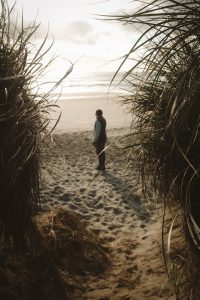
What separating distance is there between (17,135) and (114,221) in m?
3.26

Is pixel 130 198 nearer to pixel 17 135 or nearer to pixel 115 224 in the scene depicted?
pixel 115 224

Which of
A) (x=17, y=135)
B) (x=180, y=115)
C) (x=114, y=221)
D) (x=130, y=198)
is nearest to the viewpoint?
(x=180, y=115)

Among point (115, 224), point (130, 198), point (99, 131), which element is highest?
point (99, 131)

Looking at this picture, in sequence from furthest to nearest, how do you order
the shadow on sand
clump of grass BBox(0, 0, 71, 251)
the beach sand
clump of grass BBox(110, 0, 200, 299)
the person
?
1. the person
2. the shadow on sand
3. the beach sand
4. clump of grass BBox(0, 0, 71, 251)
5. clump of grass BBox(110, 0, 200, 299)

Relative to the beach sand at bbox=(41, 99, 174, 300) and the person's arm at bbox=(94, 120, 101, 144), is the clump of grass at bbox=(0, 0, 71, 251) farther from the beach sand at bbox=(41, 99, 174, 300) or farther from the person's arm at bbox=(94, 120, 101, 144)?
the person's arm at bbox=(94, 120, 101, 144)

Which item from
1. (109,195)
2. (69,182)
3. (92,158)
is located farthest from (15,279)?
(92,158)

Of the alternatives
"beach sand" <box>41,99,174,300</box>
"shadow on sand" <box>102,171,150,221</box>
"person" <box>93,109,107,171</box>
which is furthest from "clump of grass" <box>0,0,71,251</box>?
"person" <box>93,109,107,171</box>

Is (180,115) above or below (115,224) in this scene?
above

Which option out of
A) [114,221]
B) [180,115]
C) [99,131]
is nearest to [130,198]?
[114,221]

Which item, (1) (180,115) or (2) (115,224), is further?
(2) (115,224)

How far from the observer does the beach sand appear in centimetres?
380

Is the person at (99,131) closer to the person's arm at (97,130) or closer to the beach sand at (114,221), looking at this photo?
the person's arm at (97,130)

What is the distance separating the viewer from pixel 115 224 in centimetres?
569

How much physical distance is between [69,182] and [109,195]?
1101 mm
